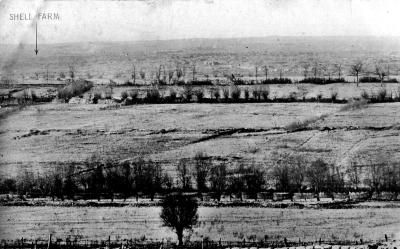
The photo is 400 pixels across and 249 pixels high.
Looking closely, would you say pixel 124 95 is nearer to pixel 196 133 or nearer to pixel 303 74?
pixel 196 133

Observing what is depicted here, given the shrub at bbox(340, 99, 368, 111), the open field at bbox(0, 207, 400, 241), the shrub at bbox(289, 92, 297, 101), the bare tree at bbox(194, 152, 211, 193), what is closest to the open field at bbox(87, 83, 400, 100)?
the shrub at bbox(289, 92, 297, 101)

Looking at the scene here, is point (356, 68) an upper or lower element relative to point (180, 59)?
lower

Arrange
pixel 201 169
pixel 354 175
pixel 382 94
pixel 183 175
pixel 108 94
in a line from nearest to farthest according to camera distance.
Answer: pixel 183 175
pixel 354 175
pixel 201 169
pixel 382 94
pixel 108 94

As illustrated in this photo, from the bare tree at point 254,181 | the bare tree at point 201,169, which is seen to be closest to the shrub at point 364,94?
the bare tree at point 201,169

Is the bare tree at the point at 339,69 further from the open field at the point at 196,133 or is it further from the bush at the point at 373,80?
the open field at the point at 196,133

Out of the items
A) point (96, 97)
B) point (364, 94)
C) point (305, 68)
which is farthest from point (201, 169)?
point (305, 68)
